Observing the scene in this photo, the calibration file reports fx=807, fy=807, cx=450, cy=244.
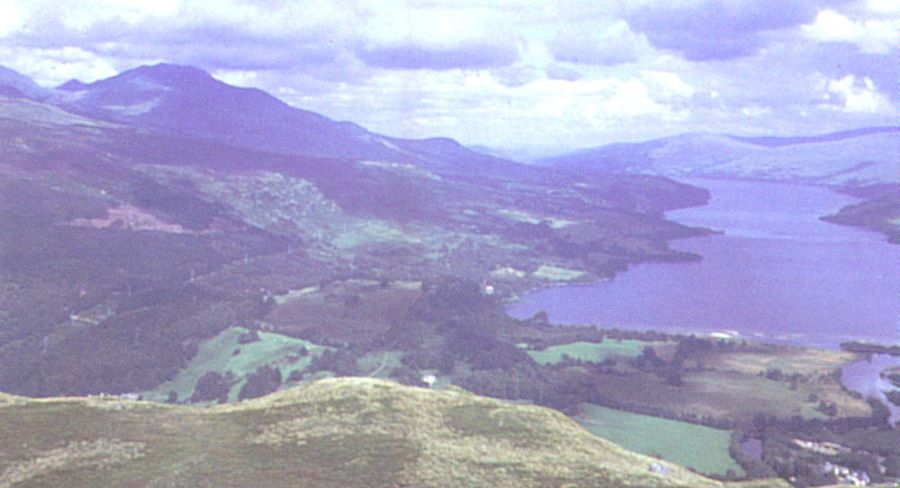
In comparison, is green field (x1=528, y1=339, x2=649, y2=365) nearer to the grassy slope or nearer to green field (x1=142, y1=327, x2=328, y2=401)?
green field (x1=142, y1=327, x2=328, y2=401)

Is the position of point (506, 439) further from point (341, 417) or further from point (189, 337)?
point (189, 337)

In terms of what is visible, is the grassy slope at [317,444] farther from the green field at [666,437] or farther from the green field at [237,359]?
the green field at [237,359]

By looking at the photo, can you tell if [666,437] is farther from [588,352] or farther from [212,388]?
[212,388]

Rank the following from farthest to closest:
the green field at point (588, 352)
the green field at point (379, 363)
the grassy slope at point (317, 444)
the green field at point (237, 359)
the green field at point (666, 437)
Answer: the green field at point (588, 352)
the green field at point (379, 363)
the green field at point (237, 359)
the green field at point (666, 437)
the grassy slope at point (317, 444)

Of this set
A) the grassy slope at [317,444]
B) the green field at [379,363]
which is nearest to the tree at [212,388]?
Result: the green field at [379,363]

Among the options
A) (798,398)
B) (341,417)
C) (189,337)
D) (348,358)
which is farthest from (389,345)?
(341,417)

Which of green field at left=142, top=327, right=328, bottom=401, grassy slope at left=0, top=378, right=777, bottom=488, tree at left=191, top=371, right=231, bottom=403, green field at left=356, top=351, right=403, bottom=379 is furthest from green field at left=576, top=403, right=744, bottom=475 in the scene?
tree at left=191, top=371, right=231, bottom=403

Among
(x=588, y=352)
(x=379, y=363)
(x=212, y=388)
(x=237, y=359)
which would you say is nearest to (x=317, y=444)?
(x=212, y=388)
